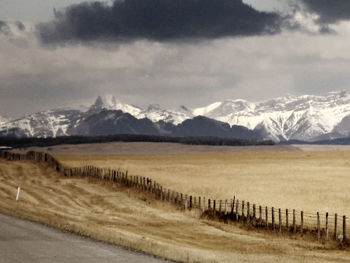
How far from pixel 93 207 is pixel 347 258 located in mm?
29283

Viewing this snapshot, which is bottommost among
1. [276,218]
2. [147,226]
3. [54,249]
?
[147,226]

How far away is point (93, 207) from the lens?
53594mm

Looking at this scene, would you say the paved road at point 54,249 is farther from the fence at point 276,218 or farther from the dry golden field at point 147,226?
the fence at point 276,218

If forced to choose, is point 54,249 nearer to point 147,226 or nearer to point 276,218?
point 147,226

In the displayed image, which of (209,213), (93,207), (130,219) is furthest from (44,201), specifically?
(209,213)

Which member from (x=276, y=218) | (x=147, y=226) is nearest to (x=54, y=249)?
(x=147, y=226)

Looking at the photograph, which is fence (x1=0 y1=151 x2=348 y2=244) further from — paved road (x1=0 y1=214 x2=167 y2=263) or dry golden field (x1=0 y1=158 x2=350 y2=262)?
paved road (x1=0 y1=214 x2=167 y2=263)

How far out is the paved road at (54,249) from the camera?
2019 cm

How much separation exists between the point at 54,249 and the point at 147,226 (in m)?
19.2

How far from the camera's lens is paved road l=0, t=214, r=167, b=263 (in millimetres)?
20188

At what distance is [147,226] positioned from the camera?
135 feet

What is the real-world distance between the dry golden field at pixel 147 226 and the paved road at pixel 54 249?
2184 mm

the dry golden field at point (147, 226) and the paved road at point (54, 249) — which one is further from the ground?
the paved road at point (54, 249)

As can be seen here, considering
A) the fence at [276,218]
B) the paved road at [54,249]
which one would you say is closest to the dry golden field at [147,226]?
the fence at [276,218]
